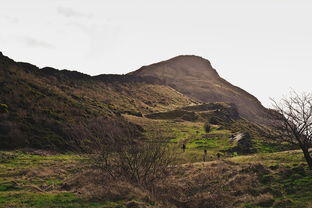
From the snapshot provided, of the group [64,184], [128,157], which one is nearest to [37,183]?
[64,184]

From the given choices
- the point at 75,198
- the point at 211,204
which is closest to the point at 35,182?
the point at 75,198

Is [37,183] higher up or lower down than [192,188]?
lower down

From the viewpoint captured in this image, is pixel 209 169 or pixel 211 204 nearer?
pixel 211 204

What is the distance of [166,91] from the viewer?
Answer: 194 meters

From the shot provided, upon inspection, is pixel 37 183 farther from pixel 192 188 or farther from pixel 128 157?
pixel 192 188

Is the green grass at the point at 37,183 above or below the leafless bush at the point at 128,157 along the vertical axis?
below

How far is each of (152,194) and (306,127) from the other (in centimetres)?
1421

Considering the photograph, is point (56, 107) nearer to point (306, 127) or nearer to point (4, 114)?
point (4, 114)

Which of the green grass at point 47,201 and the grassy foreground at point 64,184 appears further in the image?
the grassy foreground at point 64,184

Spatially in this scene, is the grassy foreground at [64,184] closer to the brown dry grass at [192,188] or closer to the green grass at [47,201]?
the green grass at [47,201]

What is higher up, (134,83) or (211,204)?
(134,83)

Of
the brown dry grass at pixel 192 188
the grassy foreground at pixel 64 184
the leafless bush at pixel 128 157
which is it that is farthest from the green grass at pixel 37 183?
the leafless bush at pixel 128 157

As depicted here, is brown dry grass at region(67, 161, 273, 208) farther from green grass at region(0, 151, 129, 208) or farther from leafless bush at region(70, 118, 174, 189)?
green grass at region(0, 151, 129, 208)

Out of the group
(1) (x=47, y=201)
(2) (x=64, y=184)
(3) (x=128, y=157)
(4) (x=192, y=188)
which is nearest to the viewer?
(1) (x=47, y=201)
